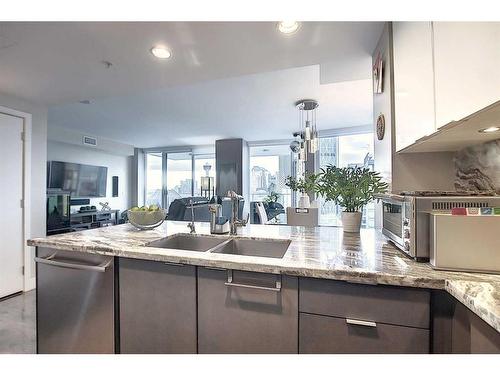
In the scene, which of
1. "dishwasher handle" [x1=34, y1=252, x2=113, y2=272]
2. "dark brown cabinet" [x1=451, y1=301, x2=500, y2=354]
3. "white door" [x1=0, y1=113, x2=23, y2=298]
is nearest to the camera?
"dark brown cabinet" [x1=451, y1=301, x2=500, y2=354]

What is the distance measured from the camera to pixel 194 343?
113 cm

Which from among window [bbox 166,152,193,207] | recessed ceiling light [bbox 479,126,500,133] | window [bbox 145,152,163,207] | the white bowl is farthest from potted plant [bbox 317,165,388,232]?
window [bbox 145,152,163,207]

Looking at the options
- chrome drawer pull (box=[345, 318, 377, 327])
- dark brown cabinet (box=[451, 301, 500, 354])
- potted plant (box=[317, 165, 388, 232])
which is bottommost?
chrome drawer pull (box=[345, 318, 377, 327])

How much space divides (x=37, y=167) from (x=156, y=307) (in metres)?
3.02

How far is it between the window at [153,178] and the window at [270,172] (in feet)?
9.85

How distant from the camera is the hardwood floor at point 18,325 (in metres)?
1.90

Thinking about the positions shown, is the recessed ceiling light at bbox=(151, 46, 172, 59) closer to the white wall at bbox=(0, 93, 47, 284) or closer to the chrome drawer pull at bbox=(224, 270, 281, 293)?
the chrome drawer pull at bbox=(224, 270, 281, 293)

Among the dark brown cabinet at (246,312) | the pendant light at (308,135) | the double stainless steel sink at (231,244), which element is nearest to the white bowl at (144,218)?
the double stainless steel sink at (231,244)

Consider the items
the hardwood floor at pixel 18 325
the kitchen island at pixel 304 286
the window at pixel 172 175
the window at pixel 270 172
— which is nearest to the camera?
the kitchen island at pixel 304 286

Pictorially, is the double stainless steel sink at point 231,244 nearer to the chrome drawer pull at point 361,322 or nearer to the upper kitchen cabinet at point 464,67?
the chrome drawer pull at point 361,322

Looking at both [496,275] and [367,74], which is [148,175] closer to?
[367,74]

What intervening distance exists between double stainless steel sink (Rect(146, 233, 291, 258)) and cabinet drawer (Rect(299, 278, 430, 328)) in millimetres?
499

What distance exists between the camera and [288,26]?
1608mm

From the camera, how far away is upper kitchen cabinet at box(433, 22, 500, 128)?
692mm
